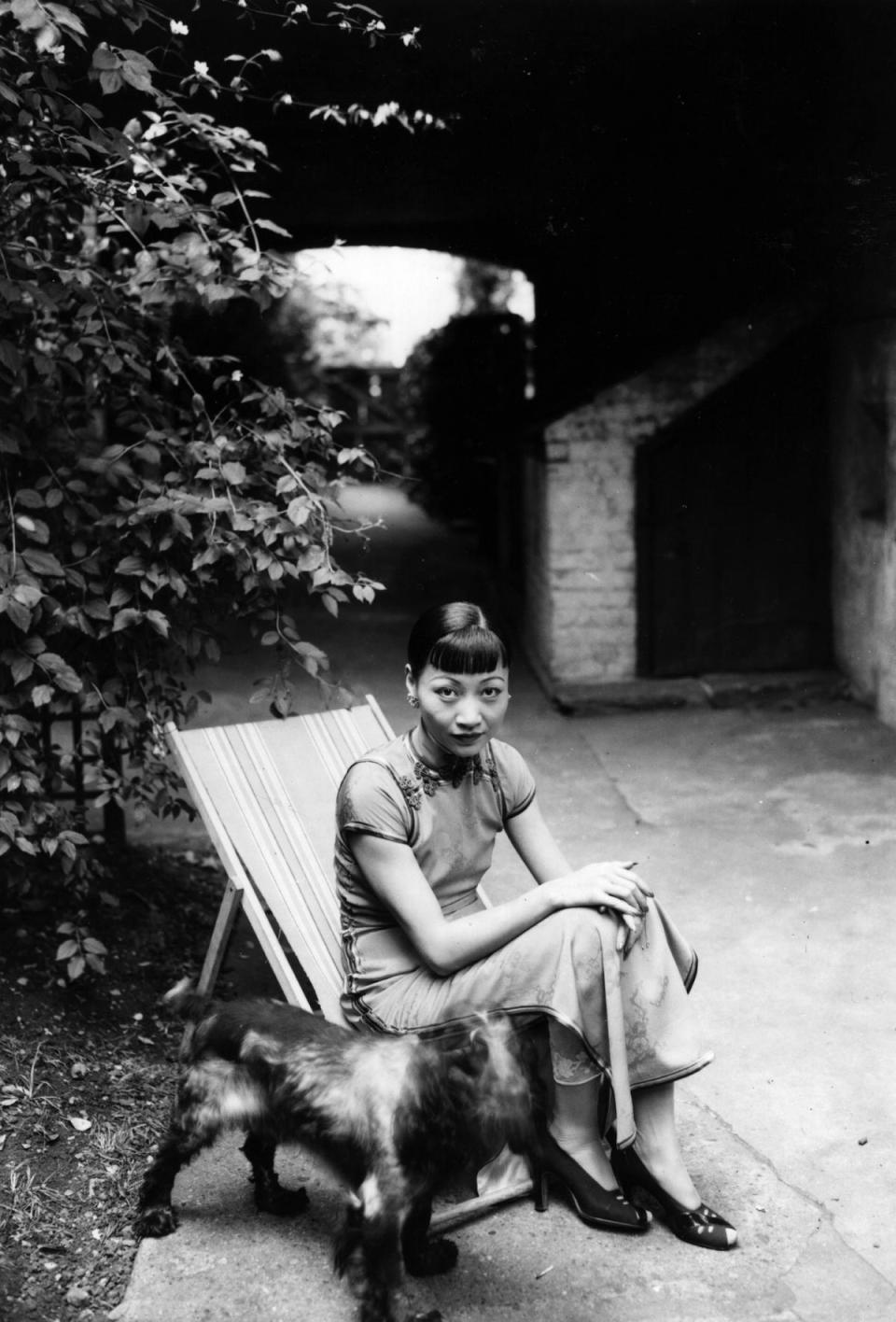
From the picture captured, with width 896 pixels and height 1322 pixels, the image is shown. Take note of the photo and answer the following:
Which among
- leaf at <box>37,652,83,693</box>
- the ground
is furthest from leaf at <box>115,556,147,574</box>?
the ground

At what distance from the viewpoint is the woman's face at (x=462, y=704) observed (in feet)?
9.09

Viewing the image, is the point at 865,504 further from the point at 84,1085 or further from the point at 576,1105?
the point at 84,1085

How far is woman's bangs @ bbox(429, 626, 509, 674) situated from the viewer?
2.75m

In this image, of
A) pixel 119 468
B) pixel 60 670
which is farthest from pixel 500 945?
pixel 119 468

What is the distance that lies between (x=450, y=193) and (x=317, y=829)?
5.39 metres

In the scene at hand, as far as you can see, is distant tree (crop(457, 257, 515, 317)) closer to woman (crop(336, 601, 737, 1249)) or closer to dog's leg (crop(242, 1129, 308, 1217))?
woman (crop(336, 601, 737, 1249))

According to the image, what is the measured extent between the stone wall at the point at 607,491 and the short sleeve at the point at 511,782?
4617mm

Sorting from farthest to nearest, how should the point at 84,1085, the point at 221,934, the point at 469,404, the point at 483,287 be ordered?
the point at 483,287 → the point at 469,404 → the point at 221,934 → the point at 84,1085

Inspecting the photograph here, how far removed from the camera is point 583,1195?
2828 millimetres

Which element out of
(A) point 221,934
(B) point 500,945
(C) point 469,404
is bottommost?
(A) point 221,934

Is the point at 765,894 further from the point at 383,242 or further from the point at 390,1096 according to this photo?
the point at 383,242

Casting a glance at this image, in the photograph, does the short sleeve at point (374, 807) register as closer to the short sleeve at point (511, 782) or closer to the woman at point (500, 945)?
the woman at point (500, 945)

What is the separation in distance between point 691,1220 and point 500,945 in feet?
2.35

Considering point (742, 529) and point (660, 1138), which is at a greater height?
point (742, 529)
